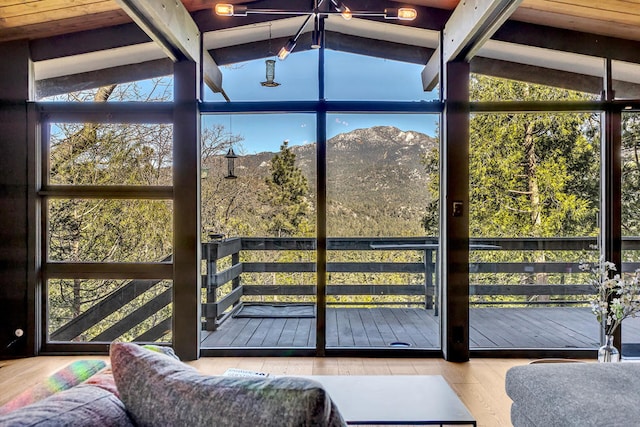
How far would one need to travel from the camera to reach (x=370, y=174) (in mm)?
3775

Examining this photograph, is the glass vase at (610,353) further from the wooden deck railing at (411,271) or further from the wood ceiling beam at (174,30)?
the wood ceiling beam at (174,30)

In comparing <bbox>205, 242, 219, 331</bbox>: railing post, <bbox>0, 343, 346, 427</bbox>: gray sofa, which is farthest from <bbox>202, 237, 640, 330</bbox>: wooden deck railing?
<bbox>0, 343, 346, 427</bbox>: gray sofa

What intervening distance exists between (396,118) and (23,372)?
12.9 feet

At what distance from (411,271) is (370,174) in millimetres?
1038

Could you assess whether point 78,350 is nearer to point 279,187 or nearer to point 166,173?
point 166,173

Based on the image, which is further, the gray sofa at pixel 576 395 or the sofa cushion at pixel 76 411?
the gray sofa at pixel 576 395

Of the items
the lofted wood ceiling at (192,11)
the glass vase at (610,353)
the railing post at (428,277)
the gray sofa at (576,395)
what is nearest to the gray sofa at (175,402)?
the gray sofa at (576,395)

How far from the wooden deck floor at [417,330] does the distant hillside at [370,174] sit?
912 mm

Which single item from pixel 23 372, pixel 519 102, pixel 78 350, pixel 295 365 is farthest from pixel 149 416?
pixel 519 102

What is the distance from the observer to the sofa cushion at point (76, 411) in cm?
76

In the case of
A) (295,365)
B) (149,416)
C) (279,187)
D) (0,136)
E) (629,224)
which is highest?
(0,136)

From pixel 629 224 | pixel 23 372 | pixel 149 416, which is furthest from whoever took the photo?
pixel 629 224

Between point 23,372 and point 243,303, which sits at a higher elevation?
point 243,303

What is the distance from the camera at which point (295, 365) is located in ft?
11.3
